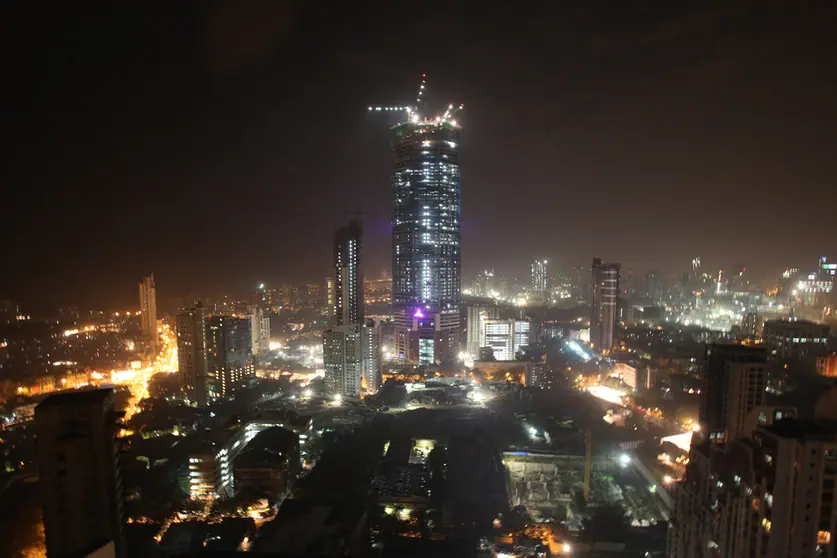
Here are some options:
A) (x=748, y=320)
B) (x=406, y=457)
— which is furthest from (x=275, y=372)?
(x=748, y=320)

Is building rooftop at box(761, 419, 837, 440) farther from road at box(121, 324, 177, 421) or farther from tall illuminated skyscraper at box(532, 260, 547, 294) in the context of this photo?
tall illuminated skyscraper at box(532, 260, 547, 294)

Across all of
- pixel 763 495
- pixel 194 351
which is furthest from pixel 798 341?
pixel 194 351

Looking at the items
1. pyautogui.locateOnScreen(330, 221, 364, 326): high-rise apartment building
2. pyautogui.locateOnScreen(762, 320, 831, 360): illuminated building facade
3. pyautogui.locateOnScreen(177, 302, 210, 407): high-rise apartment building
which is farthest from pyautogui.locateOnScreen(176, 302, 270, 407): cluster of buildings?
pyautogui.locateOnScreen(762, 320, 831, 360): illuminated building facade

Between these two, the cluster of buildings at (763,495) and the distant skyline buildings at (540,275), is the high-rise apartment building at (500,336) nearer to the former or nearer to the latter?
the cluster of buildings at (763,495)

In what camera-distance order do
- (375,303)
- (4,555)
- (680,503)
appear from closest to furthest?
(4,555) < (680,503) < (375,303)

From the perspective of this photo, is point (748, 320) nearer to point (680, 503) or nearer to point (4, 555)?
point (680, 503)

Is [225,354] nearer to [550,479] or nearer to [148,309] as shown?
[148,309]
